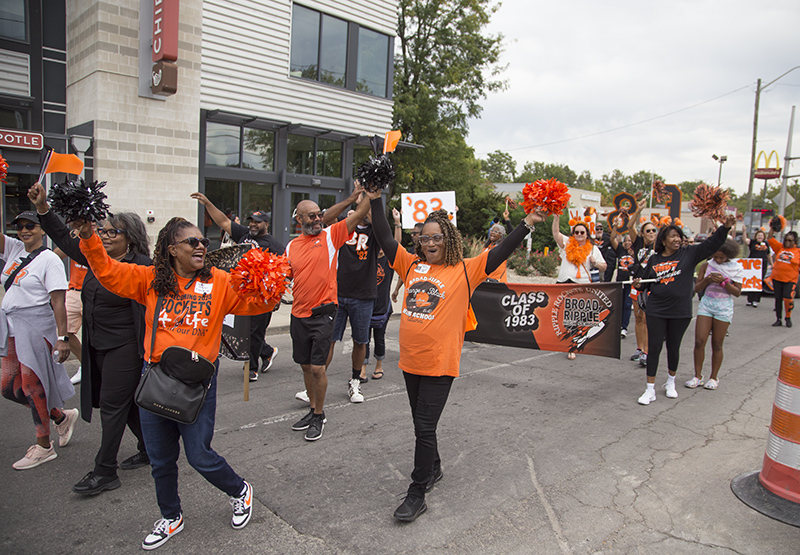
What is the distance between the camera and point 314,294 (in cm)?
499

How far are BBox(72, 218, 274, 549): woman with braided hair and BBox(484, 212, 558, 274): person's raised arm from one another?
1456 mm

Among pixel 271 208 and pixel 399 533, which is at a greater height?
pixel 271 208

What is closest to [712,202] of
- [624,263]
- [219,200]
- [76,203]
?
[624,263]

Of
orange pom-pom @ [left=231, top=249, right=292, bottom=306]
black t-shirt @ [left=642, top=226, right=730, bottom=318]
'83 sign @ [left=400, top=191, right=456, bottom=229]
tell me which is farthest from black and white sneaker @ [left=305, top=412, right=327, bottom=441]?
'83 sign @ [left=400, top=191, right=456, bottom=229]

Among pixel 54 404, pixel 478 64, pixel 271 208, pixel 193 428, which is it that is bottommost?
pixel 54 404

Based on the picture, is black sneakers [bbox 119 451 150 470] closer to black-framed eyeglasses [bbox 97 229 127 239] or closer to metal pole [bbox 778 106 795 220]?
black-framed eyeglasses [bbox 97 229 127 239]

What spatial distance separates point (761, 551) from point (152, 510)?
152 inches

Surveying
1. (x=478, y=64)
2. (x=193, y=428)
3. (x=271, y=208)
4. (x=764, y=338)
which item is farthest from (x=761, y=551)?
(x=478, y=64)

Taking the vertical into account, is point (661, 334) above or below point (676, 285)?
below

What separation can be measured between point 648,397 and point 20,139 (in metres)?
12.4

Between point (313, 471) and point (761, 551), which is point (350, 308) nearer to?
point (313, 471)

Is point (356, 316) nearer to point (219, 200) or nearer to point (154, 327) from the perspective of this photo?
point (154, 327)

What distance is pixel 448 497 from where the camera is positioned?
3.98m

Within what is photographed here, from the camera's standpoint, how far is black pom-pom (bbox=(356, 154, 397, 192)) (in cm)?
390
